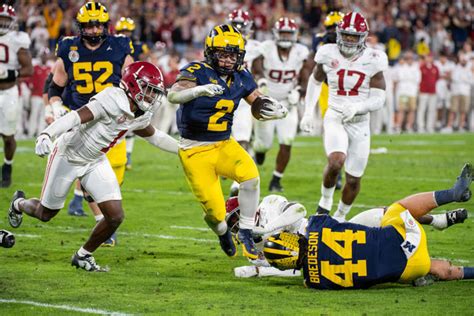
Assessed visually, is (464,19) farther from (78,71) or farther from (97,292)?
(97,292)

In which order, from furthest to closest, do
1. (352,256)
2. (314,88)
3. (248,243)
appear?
(314,88) → (248,243) → (352,256)

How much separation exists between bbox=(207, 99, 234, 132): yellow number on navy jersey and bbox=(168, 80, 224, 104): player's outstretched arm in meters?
0.24

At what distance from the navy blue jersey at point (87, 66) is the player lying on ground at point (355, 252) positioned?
2.82 meters

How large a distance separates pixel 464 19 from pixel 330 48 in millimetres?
16000

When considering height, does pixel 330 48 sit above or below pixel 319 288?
above

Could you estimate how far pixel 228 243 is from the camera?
7.54m

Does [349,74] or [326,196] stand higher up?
[349,74]

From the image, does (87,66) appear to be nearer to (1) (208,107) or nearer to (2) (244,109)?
(1) (208,107)

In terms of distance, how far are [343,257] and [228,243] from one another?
1591 millimetres

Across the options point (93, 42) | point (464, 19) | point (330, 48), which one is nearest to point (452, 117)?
point (464, 19)

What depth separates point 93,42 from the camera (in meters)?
8.42

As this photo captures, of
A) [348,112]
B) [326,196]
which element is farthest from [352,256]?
[326,196]

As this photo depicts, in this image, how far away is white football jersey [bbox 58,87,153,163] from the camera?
6.73 m

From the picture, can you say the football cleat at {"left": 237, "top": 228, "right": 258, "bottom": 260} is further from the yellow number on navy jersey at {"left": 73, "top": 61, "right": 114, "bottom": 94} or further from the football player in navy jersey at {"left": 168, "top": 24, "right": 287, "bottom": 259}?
the yellow number on navy jersey at {"left": 73, "top": 61, "right": 114, "bottom": 94}
